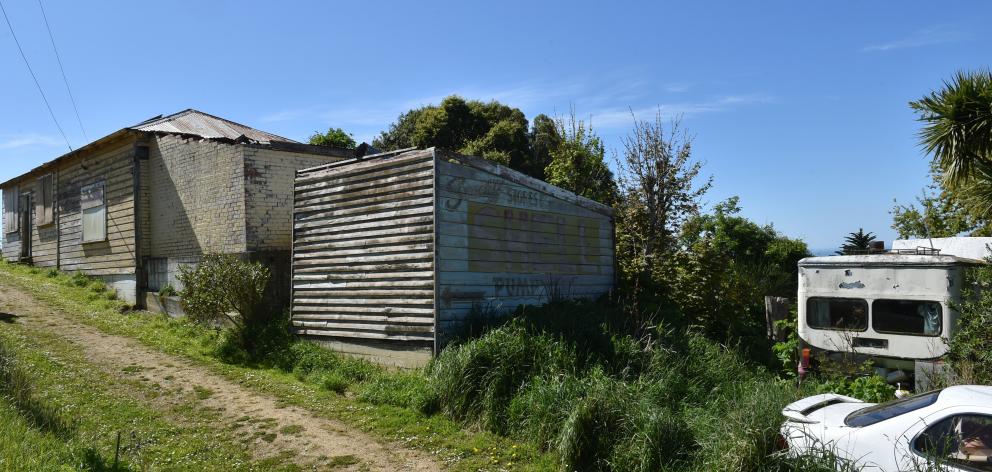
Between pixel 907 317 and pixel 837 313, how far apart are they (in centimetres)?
105

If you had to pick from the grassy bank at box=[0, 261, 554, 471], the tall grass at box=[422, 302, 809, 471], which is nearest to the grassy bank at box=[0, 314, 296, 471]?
the grassy bank at box=[0, 261, 554, 471]

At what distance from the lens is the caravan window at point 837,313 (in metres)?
10.8

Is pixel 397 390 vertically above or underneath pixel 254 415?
above

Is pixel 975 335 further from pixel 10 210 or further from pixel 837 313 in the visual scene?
pixel 10 210

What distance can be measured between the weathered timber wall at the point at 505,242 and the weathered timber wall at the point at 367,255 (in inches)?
13.3

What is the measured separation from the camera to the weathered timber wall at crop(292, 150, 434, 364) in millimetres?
10594

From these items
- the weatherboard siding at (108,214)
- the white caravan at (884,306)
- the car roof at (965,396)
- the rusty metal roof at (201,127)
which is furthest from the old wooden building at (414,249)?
the weatherboard siding at (108,214)

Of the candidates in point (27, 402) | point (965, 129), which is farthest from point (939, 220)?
point (27, 402)

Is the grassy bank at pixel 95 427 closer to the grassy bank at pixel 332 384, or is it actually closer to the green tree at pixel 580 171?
the grassy bank at pixel 332 384

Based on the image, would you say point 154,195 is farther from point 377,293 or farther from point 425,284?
point 425,284

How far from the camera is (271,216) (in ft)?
46.9

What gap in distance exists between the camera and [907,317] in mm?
10328

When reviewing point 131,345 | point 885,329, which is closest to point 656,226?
point 885,329

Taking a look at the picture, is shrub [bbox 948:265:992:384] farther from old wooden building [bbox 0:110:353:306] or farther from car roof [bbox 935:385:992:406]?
old wooden building [bbox 0:110:353:306]
